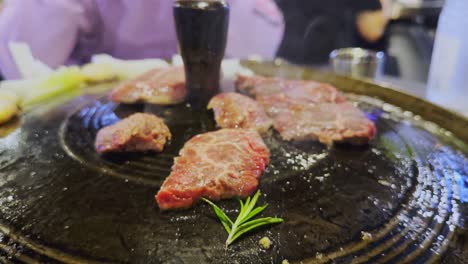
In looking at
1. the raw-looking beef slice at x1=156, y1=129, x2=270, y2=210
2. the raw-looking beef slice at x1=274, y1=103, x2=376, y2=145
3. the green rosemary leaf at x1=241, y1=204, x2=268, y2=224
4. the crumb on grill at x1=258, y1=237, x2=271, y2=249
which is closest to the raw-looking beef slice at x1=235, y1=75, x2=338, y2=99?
the raw-looking beef slice at x1=274, y1=103, x2=376, y2=145

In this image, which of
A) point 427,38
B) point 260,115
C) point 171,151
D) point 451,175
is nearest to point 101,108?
point 171,151

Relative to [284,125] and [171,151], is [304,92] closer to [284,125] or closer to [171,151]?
[284,125]

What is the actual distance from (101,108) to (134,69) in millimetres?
796

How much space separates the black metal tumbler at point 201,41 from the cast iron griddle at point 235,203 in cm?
28

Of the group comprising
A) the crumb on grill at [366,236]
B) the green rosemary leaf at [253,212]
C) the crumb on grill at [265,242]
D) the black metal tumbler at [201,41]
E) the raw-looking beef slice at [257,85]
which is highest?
the black metal tumbler at [201,41]

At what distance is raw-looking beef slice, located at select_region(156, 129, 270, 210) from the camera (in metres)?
1.35

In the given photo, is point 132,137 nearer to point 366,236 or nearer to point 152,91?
point 152,91

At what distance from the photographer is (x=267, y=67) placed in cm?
313

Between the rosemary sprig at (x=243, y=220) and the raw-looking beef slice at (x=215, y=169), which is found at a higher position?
the raw-looking beef slice at (x=215, y=169)

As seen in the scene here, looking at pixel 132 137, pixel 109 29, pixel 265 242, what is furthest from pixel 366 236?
pixel 109 29

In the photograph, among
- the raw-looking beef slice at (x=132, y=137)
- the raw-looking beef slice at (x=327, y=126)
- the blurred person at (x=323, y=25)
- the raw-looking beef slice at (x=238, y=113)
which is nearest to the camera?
the raw-looking beef slice at (x=132, y=137)

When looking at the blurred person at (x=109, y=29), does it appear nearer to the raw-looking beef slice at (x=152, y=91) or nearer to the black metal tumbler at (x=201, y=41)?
the raw-looking beef slice at (x=152, y=91)

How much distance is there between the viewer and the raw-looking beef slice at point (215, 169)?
135 cm

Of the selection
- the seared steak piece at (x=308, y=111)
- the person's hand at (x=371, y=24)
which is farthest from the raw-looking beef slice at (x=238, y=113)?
the person's hand at (x=371, y=24)
